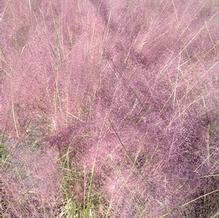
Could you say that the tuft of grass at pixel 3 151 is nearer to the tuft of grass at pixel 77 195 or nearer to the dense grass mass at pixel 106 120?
the dense grass mass at pixel 106 120

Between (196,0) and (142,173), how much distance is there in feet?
5.38

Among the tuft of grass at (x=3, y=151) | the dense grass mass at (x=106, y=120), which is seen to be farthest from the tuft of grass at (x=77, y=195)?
the tuft of grass at (x=3, y=151)

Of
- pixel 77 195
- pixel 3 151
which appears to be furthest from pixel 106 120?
pixel 3 151

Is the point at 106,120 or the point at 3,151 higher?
the point at 106,120

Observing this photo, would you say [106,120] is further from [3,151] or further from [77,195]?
[3,151]

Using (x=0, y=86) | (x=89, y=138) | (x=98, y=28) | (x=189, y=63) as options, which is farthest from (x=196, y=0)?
(x=89, y=138)

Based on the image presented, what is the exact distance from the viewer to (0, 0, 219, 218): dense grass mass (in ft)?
4.72

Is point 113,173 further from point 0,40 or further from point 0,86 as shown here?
point 0,40

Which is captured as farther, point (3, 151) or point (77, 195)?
point (3, 151)

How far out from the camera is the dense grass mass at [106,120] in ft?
4.72

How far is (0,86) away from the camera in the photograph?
1900 millimetres

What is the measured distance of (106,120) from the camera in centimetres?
150

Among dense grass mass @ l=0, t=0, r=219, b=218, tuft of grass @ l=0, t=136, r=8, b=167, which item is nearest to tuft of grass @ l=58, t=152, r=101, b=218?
dense grass mass @ l=0, t=0, r=219, b=218

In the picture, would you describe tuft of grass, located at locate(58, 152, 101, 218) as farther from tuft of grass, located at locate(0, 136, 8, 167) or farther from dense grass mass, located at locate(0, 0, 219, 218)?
tuft of grass, located at locate(0, 136, 8, 167)
